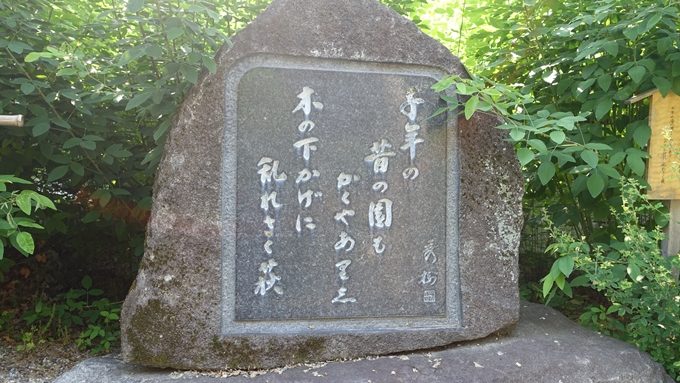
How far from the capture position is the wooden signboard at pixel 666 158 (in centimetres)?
334

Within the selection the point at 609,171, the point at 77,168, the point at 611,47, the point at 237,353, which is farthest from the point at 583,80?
the point at 77,168

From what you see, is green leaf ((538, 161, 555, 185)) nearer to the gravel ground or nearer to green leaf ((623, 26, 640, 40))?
green leaf ((623, 26, 640, 40))

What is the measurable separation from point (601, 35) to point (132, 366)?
360cm

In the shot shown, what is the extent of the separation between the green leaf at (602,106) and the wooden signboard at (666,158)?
0.14 metres

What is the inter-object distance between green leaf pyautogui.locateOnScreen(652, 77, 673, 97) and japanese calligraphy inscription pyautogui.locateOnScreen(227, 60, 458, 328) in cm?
131

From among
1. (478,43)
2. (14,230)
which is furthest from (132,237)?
(478,43)

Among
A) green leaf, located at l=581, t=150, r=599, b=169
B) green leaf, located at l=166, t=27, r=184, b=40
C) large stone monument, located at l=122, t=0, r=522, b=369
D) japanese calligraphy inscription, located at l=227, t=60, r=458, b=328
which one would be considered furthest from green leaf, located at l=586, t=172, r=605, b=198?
green leaf, located at l=166, t=27, r=184, b=40

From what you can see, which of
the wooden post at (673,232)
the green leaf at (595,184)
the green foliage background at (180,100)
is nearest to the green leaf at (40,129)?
the green foliage background at (180,100)

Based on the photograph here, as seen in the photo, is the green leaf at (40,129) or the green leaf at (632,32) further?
the green leaf at (40,129)

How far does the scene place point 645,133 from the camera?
3.46m

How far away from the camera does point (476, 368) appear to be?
9.52 ft

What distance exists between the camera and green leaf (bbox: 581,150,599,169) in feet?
10.2

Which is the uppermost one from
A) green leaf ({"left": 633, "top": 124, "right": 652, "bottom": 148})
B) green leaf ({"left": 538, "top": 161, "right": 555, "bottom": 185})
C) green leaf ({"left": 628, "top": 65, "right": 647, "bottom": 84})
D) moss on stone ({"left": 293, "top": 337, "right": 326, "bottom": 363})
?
A: green leaf ({"left": 628, "top": 65, "right": 647, "bottom": 84})

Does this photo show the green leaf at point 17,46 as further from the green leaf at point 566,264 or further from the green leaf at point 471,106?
the green leaf at point 566,264
